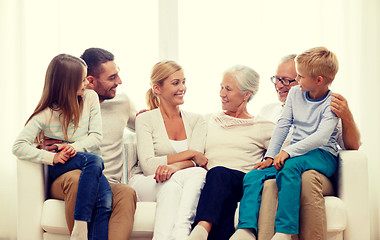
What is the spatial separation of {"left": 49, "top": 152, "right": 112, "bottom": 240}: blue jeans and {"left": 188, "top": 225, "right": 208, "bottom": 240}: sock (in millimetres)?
410

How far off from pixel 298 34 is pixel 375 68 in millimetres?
588

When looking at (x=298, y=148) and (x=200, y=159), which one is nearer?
(x=298, y=148)

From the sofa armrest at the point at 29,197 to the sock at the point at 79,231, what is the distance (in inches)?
12.6

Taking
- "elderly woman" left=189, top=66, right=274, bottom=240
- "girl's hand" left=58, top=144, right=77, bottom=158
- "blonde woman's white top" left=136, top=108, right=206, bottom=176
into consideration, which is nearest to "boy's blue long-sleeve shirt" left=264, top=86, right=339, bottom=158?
"elderly woman" left=189, top=66, right=274, bottom=240

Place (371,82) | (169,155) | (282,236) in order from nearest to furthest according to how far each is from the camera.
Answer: (282,236) < (169,155) < (371,82)

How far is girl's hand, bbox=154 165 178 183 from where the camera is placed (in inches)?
99.0

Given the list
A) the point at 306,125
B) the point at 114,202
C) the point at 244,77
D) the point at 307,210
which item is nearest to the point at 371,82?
the point at 244,77

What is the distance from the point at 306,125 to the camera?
8.05 ft

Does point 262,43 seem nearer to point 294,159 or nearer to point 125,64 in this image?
point 125,64

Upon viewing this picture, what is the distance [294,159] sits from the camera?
229cm

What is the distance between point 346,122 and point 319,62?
33cm

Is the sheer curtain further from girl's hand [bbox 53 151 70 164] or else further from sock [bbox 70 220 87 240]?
sock [bbox 70 220 87 240]

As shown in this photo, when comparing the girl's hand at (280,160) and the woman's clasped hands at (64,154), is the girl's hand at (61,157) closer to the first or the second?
the woman's clasped hands at (64,154)

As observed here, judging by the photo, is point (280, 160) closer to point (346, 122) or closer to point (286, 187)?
point (286, 187)
